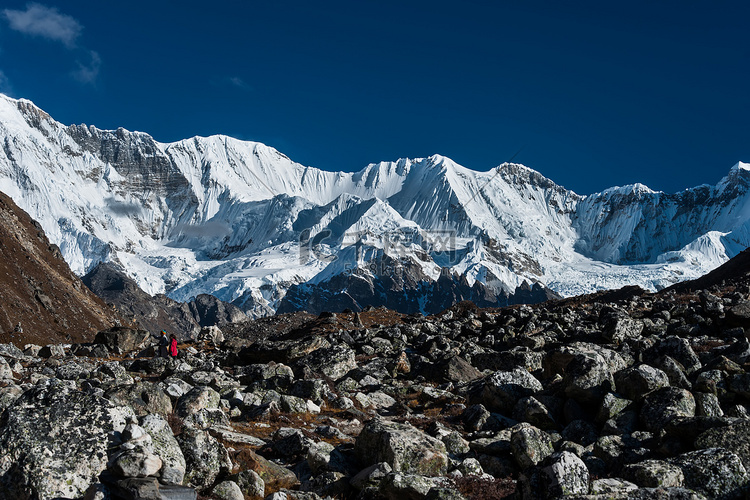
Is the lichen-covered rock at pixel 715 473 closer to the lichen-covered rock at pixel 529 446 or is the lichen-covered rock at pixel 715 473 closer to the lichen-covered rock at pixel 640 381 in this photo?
the lichen-covered rock at pixel 529 446

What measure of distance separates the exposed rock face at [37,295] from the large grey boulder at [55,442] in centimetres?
5800

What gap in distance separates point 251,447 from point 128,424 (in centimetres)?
392

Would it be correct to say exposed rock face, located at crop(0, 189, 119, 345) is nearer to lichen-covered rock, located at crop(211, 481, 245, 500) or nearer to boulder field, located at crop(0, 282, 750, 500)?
boulder field, located at crop(0, 282, 750, 500)

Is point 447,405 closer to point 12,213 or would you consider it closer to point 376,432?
point 376,432

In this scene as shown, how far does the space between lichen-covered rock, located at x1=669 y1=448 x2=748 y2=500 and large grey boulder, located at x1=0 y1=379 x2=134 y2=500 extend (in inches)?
430

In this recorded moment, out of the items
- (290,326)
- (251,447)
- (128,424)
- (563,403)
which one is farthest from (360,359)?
(290,326)

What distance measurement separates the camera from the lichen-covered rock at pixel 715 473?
428 inches

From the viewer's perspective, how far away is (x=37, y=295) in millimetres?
81875

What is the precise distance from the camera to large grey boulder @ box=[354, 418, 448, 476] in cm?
1364

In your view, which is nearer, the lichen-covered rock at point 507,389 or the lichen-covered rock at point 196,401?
the lichen-covered rock at point 196,401

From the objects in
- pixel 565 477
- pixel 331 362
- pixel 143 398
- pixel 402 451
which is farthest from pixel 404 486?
pixel 331 362

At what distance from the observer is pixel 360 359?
111ft

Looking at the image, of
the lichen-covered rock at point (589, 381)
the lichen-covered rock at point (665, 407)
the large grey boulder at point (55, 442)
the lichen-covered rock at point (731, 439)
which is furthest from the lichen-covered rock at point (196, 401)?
the lichen-covered rock at point (731, 439)

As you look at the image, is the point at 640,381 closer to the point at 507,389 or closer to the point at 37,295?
the point at 507,389
